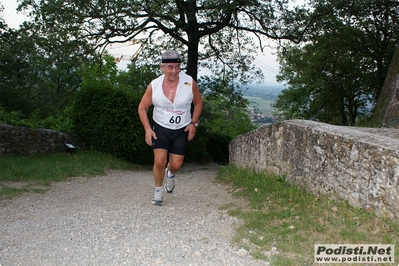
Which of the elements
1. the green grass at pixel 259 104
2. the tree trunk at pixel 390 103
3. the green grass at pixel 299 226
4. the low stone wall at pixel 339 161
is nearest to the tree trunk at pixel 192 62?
the tree trunk at pixel 390 103

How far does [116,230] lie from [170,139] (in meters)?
1.53

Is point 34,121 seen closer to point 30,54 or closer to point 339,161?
point 30,54

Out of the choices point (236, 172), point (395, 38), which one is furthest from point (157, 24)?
point (395, 38)

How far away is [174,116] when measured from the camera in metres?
5.49

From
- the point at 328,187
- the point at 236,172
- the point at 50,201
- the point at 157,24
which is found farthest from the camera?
the point at 157,24

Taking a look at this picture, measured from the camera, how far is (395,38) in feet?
59.1

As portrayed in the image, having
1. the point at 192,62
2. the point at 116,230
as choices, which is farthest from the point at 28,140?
the point at 192,62

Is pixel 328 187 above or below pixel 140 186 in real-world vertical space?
above

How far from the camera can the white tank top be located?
17.9 feet

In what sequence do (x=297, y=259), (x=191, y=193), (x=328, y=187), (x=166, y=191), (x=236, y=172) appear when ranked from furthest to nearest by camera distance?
(x=236, y=172)
(x=191, y=193)
(x=166, y=191)
(x=328, y=187)
(x=297, y=259)

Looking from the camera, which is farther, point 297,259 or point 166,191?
point 166,191

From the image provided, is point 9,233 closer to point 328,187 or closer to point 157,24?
point 328,187

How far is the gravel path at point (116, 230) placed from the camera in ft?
12.5

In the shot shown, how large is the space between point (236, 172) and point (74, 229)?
4.57 meters
